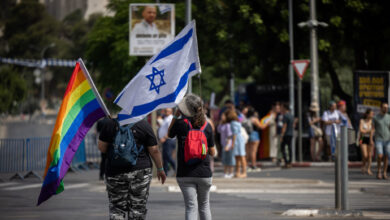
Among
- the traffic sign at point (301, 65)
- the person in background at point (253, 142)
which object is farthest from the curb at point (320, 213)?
the traffic sign at point (301, 65)

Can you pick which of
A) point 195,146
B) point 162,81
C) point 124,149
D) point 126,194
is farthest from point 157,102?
point 126,194

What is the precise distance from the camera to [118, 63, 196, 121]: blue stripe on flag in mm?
7595

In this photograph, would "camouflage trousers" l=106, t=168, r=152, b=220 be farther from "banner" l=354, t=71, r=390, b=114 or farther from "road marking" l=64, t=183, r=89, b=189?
"banner" l=354, t=71, r=390, b=114

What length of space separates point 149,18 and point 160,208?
239 inches

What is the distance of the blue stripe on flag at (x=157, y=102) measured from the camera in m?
7.60

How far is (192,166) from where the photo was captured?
787cm

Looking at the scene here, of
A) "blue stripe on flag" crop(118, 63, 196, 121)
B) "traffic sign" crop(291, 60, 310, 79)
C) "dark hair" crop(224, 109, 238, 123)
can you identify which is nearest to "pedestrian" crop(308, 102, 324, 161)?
"traffic sign" crop(291, 60, 310, 79)

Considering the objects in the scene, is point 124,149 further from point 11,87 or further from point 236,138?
point 11,87

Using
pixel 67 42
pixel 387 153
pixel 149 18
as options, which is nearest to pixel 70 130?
pixel 149 18

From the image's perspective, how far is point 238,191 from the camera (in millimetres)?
A: 15375

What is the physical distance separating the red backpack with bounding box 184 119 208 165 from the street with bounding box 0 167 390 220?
3129 mm

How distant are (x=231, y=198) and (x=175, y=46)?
615 cm

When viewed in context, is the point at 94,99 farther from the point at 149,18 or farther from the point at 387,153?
the point at 387,153

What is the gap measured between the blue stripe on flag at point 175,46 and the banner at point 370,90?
45.4 ft
